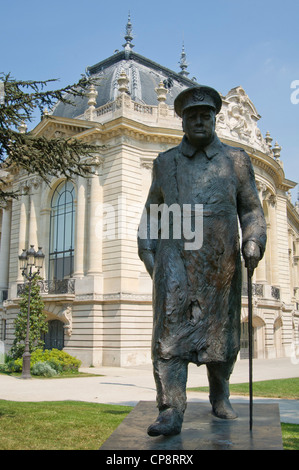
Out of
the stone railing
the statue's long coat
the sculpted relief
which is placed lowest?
the statue's long coat

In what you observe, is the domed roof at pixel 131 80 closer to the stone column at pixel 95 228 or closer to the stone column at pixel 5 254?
the stone column at pixel 95 228

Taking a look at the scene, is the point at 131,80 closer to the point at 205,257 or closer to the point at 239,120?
the point at 239,120

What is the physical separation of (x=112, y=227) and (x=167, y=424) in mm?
23984

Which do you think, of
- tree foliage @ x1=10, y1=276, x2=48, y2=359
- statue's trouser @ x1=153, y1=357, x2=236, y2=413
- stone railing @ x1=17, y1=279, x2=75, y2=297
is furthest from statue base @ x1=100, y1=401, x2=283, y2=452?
stone railing @ x1=17, y1=279, x2=75, y2=297

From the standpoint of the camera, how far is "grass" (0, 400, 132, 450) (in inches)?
271

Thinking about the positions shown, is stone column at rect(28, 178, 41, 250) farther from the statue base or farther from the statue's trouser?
the statue's trouser

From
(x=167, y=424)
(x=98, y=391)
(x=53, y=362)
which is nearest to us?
(x=167, y=424)

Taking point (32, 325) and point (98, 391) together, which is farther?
point (32, 325)

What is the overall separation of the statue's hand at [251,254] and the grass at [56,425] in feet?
12.9

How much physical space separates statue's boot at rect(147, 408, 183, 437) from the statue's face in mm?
2209

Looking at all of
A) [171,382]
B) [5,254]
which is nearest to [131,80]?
[5,254]

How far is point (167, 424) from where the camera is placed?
11.4 feet

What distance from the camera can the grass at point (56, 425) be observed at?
689 cm

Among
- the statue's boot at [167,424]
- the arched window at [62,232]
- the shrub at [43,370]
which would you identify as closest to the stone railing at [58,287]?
the arched window at [62,232]
